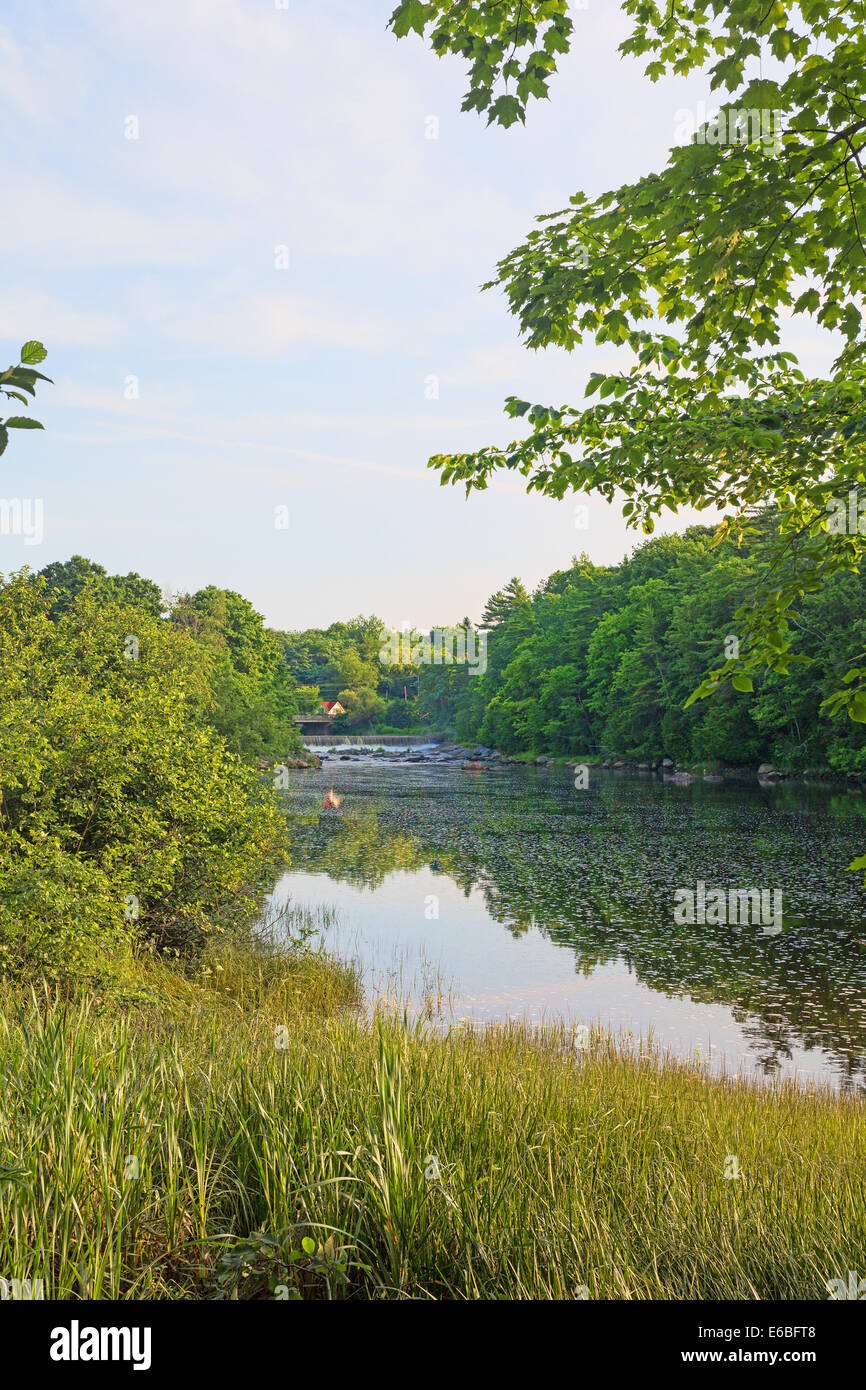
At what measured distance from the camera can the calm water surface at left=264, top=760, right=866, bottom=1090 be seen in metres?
10.9

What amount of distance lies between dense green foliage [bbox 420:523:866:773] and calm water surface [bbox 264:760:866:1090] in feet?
16.1

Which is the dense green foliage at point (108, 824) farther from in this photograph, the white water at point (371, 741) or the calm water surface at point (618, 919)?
the white water at point (371, 741)

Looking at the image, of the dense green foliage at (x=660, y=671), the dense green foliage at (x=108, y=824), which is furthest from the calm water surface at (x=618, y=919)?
the dense green foliage at (x=660, y=671)

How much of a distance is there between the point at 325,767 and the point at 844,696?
6200 centimetres

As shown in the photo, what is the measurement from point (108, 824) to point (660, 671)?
1890 inches

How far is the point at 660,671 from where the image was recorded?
5481 centimetres

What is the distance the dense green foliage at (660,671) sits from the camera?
37.6 metres

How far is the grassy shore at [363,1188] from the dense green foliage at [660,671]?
65.2ft

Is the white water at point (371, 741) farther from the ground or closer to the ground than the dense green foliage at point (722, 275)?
closer to the ground

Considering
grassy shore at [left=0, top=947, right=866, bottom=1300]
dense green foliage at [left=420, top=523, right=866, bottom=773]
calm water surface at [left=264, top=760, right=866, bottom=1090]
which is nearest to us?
grassy shore at [left=0, top=947, right=866, bottom=1300]

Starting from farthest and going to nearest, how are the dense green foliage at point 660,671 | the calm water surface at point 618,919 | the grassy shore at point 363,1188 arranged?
1. the dense green foliage at point 660,671
2. the calm water surface at point 618,919
3. the grassy shore at point 363,1188

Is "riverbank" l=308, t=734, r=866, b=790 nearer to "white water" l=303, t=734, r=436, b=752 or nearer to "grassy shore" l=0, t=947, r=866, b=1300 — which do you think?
"white water" l=303, t=734, r=436, b=752

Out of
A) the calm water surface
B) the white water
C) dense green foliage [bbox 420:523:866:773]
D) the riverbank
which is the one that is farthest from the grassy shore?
the white water

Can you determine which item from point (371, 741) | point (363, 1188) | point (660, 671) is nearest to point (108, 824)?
point (363, 1188)
